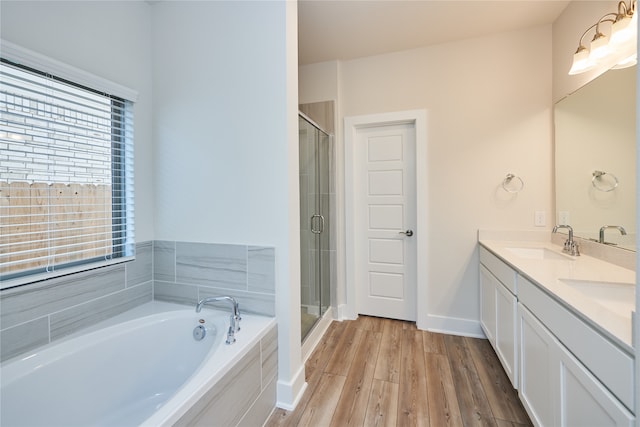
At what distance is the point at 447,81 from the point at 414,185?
1.00 m

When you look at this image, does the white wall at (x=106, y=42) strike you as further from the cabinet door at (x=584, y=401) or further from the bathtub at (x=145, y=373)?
the cabinet door at (x=584, y=401)

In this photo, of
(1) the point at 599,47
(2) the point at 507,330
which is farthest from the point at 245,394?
(1) the point at 599,47

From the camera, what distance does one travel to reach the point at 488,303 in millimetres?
2137

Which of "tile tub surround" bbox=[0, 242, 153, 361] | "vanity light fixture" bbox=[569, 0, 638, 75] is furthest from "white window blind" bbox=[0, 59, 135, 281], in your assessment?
"vanity light fixture" bbox=[569, 0, 638, 75]

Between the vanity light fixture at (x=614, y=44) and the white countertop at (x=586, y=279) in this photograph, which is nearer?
the white countertop at (x=586, y=279)

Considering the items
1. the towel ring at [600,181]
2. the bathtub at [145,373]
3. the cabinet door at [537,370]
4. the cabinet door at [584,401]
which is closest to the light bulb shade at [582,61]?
the towel ring at [600,181]

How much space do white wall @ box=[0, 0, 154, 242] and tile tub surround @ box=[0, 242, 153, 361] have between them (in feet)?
0.91

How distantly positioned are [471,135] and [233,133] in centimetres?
208

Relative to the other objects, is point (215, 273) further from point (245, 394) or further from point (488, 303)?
point (488, 303)

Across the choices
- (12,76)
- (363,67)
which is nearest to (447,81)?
(363,67)

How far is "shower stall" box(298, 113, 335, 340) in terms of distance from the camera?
7.51 ft

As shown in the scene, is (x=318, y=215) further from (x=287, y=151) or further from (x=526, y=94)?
(x=526, y=94)

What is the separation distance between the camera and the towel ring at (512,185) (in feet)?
7.62

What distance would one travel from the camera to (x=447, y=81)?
249 cm
